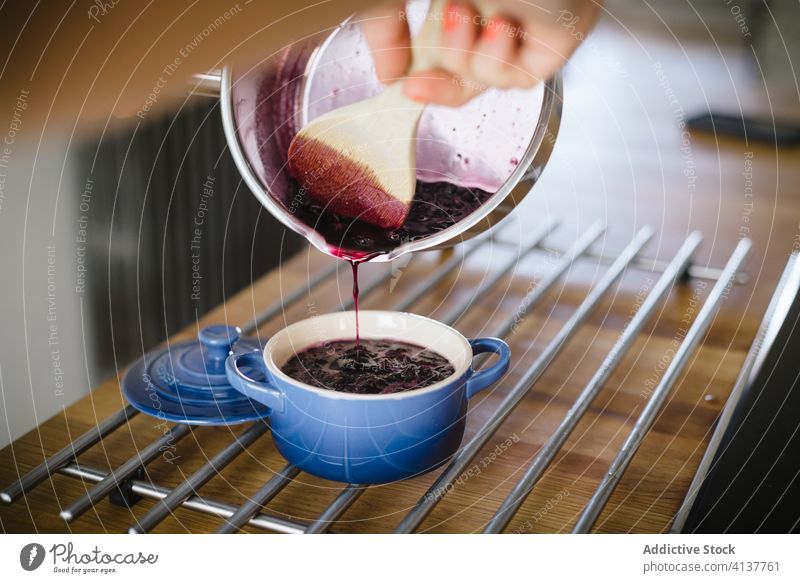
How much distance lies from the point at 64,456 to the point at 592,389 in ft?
0.79

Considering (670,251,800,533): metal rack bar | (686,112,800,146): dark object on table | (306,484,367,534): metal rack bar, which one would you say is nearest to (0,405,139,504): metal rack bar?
(306,484,367,534): metal rack bar

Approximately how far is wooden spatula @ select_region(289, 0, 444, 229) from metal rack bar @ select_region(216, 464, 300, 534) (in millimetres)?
114

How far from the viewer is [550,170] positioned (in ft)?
2.48

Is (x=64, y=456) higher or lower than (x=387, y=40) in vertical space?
lower

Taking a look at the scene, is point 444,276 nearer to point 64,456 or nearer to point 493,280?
point 493,280

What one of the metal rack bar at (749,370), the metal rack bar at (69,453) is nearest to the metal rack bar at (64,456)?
the metal rack bar at (69,453)

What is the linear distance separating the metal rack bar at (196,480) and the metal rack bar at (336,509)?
0.05 m

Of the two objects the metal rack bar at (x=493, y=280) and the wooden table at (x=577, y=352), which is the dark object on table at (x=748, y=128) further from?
the metal rack bar at (x=493, y=280)

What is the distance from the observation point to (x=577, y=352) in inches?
19.8

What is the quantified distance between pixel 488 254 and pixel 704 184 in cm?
23

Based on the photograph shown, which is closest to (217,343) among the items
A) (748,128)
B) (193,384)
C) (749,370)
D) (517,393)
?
(193,384)

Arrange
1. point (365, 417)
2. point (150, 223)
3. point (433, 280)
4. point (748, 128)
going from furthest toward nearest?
point (748, 128) < point (150, 223) < point (433, 280) < point (365, 417)

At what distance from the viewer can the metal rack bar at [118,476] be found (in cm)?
35

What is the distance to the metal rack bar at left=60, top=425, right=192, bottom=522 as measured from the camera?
0.35 metres
